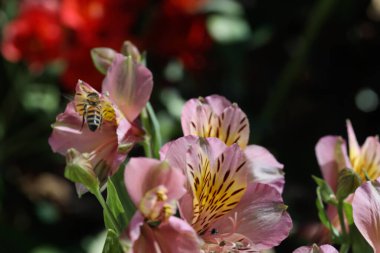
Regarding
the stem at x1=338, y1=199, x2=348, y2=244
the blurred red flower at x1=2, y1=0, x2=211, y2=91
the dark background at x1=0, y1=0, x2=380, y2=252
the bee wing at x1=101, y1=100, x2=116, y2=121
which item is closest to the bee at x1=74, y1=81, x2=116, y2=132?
the bee wing at x1=101, y1=100, x2=116, y2=121

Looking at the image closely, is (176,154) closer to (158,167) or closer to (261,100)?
(158,167)

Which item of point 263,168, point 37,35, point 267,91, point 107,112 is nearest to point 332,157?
point 263,168

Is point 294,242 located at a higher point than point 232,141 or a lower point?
lower

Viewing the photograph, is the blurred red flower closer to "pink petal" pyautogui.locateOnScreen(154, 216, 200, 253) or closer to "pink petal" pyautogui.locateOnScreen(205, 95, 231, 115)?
"pink petal" pyautogui.locateOnScreen(205, 95, 231, 115)

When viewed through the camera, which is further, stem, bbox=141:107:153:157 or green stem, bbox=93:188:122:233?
stem, bbox=141:107:153:157

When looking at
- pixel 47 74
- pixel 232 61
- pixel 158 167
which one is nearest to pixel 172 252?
pixel 158 167

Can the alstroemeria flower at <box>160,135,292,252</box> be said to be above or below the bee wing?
below
